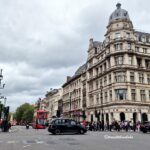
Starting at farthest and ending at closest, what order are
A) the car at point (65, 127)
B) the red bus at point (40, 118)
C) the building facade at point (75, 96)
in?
the building facade at point (75, 96) → the red bus at point (40, 118) → the car at point (65, 127)

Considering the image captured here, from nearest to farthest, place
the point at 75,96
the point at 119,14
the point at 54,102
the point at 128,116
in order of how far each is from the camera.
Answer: the point at 128,116, the point at 119,14, the point at 75,96, the point at 54,102

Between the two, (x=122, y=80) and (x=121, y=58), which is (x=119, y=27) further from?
(x=122, y=80)

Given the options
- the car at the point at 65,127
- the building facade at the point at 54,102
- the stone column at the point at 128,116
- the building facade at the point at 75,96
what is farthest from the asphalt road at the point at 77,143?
the building facade at the point at 54,102

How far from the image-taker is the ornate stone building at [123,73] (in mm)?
55803

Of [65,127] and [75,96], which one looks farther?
[75,96]

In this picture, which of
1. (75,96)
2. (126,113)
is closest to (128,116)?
(126,113)

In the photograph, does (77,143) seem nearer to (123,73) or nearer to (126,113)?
(126,113)

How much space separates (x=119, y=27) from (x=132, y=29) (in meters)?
3.29

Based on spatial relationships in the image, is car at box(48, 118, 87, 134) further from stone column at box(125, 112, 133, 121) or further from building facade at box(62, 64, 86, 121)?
building facade at box(62, 64, 86, 121)

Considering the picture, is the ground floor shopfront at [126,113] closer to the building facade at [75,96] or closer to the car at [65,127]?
the building facade at [75,96]

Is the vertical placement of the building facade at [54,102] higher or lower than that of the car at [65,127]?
higher

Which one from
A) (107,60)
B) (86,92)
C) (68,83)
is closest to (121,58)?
(107,60)

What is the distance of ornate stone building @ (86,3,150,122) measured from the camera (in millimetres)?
55803

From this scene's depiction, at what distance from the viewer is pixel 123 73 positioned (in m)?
57.0
